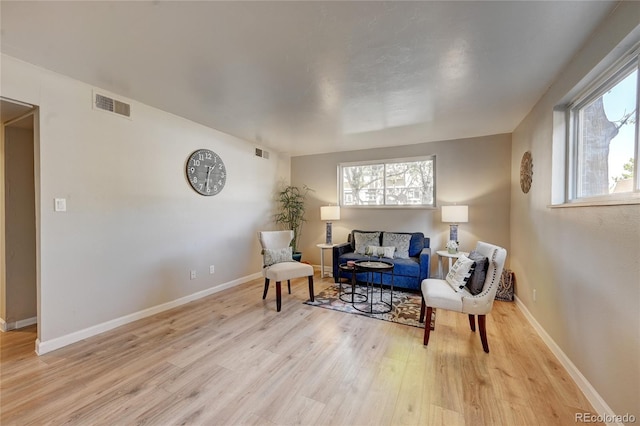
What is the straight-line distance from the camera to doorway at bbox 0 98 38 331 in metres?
2.61

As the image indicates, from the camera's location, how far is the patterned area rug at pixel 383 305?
9.46 feet

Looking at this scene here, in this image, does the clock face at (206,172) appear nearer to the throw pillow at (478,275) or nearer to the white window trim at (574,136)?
the throw pillow at (478,275)

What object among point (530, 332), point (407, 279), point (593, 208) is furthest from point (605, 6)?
point (407, 279)

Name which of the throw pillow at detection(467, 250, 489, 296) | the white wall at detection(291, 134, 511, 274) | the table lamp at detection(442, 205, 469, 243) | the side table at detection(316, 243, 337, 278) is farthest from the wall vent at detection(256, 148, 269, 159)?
the throw pillow at detection(467, 250, 489, 296)

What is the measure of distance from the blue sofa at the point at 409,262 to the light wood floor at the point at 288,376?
0.99m

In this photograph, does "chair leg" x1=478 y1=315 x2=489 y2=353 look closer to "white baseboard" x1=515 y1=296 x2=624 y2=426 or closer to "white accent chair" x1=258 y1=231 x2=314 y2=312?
"white baseboard" x1=515 y1=296 x2=624 y2=426

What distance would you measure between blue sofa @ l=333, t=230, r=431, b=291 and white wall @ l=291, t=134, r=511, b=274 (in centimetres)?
30

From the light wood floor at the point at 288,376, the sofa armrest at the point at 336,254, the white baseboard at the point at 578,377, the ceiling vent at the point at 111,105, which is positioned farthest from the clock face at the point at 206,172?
the white baseboard at the point at 578,377

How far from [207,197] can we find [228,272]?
122cm

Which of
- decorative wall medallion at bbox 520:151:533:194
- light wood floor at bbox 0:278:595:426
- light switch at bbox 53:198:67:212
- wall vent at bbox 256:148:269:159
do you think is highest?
wall vent at bbox 256:148:269:159

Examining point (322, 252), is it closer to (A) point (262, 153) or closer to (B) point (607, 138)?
(A) point (262, 153)

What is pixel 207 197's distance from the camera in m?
3.68

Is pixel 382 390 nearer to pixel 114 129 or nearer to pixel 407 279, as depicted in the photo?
pixel 407 279

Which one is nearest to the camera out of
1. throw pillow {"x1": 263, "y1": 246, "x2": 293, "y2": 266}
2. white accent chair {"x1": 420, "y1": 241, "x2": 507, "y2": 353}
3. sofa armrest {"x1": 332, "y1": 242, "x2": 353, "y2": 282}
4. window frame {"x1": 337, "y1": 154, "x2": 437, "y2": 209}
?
white accent chair {"x1": 420, "y1": 241, "x2": 507, "y2": 353}
